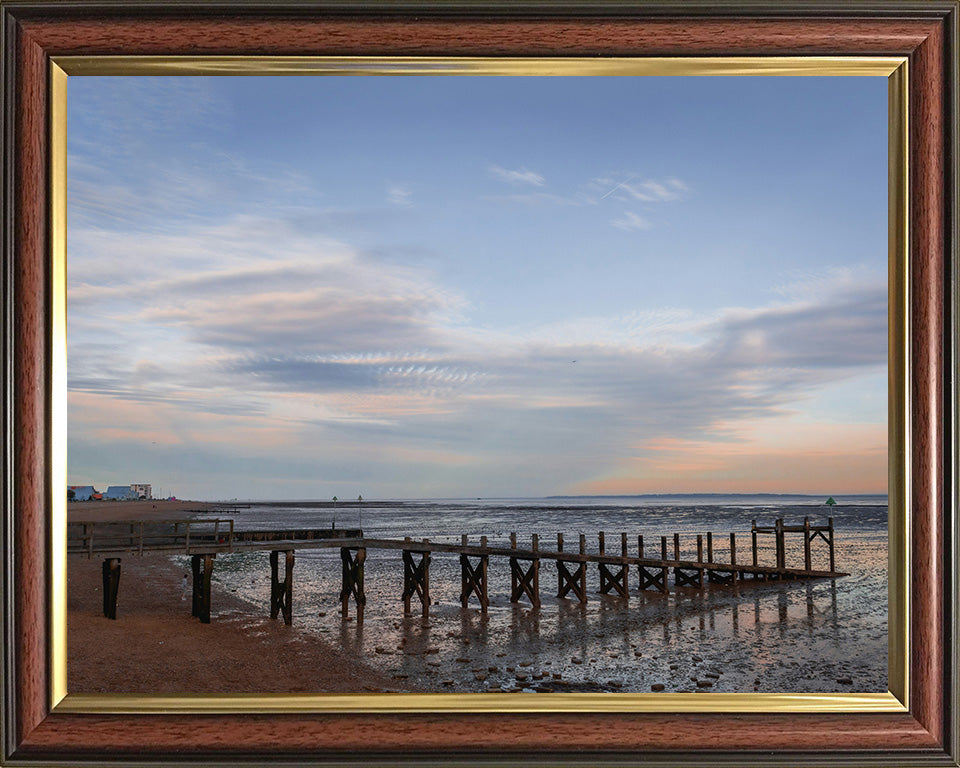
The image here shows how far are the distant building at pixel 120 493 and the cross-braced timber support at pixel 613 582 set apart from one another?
14.9 metres

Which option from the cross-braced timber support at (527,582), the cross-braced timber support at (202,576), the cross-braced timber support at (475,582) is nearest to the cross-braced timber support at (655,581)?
the cross-braced timber support at (527,582)

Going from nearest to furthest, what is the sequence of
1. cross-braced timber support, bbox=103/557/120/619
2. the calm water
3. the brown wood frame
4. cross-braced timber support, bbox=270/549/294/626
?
the brown wood frame < the calm water < cross-braced timber support, bbox=103/557/120/619 < cross-braced timber support, bbox=270/549/294/626

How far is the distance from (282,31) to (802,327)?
7.45ft

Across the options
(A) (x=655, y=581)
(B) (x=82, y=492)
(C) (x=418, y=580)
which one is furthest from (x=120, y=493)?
(A) (x=655, y=581)

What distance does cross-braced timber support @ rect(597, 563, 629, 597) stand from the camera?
1694 centimetres

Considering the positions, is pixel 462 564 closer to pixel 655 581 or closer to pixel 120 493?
pixel 655 581

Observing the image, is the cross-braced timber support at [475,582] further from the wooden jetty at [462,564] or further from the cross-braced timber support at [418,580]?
the cross-braced timber support at [418,580]

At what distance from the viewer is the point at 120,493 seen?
9.52ft

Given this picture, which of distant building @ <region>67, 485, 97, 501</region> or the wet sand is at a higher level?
distant building @ <region>67, 485, 97, 501</region>

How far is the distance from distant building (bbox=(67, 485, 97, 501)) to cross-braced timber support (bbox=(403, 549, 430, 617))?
12.0 metres

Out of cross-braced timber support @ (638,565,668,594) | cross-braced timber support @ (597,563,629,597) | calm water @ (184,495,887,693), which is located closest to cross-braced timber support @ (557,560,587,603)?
calm water @ (184,495,887,693)

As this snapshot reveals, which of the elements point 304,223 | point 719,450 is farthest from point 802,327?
point 304,223

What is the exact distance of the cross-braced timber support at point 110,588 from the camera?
4375 millimetres

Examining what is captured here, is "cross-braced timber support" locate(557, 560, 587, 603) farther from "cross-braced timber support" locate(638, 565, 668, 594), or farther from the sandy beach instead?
the sandy beach
